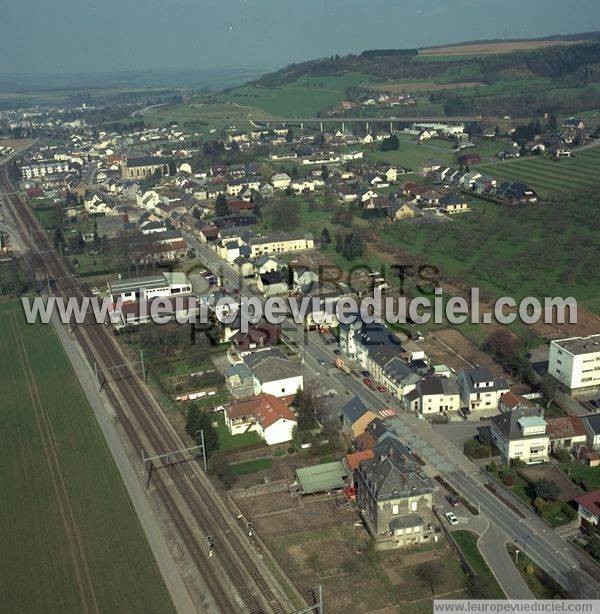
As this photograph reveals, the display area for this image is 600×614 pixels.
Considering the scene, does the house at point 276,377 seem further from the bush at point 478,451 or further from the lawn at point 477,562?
the lawn at point 477,562

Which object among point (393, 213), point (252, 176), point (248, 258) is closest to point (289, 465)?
point (248, 258)

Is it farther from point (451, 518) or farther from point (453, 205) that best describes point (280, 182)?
point (451, 518)

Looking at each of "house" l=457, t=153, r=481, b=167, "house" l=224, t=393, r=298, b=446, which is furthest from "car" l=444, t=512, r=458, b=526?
"house" l=457, t=153, r=481, b=167

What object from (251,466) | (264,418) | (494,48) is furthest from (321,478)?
(494,48)

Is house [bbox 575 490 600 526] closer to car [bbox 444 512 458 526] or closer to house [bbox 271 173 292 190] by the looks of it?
car [bbox 444 512 458 526]

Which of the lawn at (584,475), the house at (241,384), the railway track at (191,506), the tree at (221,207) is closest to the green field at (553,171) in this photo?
the tree at (221,207)

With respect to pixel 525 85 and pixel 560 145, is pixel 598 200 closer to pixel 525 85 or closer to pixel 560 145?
pixel 560 145
